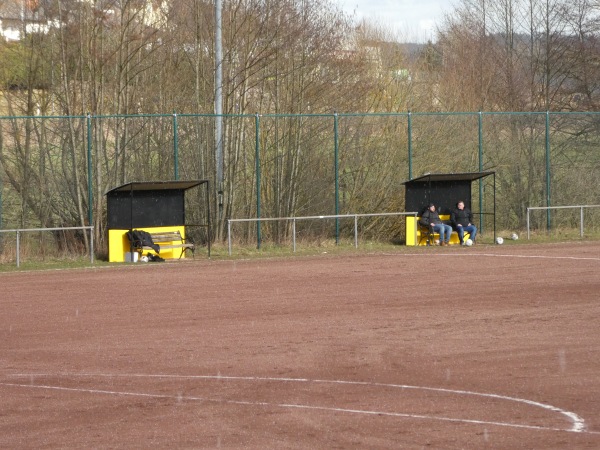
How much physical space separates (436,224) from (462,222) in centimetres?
67

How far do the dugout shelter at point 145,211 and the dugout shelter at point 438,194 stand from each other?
5.21 m

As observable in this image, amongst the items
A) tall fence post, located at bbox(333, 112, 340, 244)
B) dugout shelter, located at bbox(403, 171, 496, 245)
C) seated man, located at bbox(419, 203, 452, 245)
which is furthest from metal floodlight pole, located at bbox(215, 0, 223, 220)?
seated man, located at bbox(419, 203, 452, 245)

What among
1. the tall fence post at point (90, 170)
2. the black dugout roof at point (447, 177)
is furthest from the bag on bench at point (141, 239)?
the black dugout roof at point (447, 177)

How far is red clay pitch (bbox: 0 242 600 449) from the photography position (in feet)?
30.7

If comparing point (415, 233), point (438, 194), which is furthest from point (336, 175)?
point (438, 194)

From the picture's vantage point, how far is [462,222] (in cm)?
2795

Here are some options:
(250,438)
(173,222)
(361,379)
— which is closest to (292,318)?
(361,379)

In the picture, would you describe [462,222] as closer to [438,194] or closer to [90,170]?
[438,194]

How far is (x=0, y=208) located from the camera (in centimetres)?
2508

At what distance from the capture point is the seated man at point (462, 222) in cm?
2783

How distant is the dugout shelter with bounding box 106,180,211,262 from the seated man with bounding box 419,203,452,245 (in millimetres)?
5372

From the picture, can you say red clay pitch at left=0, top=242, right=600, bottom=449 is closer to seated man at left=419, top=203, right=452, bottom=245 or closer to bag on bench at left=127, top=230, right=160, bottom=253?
bag on bench at left=127, top=230, right=160, bottom=253

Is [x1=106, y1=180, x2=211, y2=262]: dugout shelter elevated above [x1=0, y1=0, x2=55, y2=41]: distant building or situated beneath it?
situated beneath

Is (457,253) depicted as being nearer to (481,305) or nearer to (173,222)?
(173,222)
